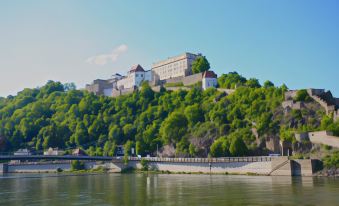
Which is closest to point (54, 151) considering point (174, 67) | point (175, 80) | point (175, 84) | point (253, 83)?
point (175, 84)

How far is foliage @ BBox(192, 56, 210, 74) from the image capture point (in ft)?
354

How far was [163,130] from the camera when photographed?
81.9 meters

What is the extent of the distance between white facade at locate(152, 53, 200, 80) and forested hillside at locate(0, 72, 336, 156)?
1186 cm

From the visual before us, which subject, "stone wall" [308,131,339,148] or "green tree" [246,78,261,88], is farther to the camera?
"green tree" [246,78,261,88]

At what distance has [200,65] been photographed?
10794 cm

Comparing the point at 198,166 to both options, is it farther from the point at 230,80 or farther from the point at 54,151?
the point at 54,151

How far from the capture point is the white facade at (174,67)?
377 feet

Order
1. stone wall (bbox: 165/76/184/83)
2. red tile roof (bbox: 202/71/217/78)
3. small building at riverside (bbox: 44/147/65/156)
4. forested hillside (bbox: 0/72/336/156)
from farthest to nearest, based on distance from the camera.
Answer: stone wall (bbox: 165/76/184/83)
small building at riverside (bbox: 44/147/65/156)
red tile roof (bbox: 202/71/217/78)
forested hillside (bbox: 0/72/336/156)

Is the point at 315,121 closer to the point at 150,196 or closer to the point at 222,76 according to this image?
the point at 150,196

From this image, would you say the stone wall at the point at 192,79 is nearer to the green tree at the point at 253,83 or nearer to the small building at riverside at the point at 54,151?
the green tree at the point at 253,83

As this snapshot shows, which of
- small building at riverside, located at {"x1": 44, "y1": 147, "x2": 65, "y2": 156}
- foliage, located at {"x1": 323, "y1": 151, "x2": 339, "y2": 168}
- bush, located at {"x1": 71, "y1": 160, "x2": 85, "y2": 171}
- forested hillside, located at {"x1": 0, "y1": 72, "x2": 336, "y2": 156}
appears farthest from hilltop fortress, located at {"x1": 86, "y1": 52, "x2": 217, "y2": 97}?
foliage, located at {"x1": 323, "y1": 151, "x2": 339, "y2": 168}

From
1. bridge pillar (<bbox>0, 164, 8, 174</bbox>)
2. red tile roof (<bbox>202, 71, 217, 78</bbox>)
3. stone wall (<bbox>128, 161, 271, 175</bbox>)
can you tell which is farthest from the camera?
red tile roof (<bbox>202, 71, 217, 78</bbox>)

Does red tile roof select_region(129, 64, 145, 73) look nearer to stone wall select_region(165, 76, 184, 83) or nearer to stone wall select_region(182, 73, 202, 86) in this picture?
stone wall select_region(165, 76, 184, 83)

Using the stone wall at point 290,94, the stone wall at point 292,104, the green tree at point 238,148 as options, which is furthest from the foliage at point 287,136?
the stone wall at point 290,94
